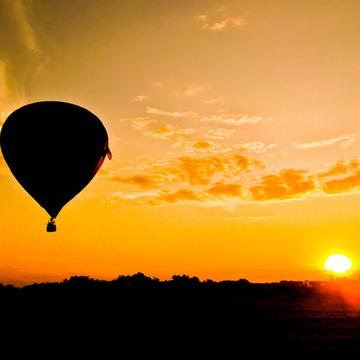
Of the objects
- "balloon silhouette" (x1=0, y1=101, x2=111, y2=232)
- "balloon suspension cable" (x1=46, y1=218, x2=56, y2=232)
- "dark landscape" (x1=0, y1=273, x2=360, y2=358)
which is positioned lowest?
"dark landscape" (x1=0, y1=273, x2=360, y2=358)

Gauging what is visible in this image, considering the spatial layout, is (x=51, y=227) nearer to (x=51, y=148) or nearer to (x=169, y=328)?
(x=51, y=148)

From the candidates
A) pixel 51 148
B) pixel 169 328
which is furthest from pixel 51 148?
pixel 169 328

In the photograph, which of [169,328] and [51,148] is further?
[169,328]

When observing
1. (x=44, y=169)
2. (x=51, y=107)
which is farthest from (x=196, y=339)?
(x=51, y=107)

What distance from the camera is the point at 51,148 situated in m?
23.4

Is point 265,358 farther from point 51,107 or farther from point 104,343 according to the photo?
point 51,107

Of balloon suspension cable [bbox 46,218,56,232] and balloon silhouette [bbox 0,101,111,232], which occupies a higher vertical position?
balloon silhouette [bbox 0,101,111,232]

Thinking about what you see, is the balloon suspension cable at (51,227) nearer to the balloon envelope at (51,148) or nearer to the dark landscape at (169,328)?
the balloon envelope at (51,148)

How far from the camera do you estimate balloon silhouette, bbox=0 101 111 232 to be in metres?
22.8

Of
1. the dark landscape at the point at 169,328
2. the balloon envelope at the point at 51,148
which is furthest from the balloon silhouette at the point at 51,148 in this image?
the dark landscape at the point at 169,328

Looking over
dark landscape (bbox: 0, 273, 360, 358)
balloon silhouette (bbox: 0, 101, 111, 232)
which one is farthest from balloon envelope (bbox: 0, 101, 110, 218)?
dark landscape (bbox: 0, 273, 360, 358)

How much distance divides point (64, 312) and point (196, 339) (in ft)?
52.4

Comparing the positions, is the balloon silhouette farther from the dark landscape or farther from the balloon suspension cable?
the dark landscape

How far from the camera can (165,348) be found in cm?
2144
